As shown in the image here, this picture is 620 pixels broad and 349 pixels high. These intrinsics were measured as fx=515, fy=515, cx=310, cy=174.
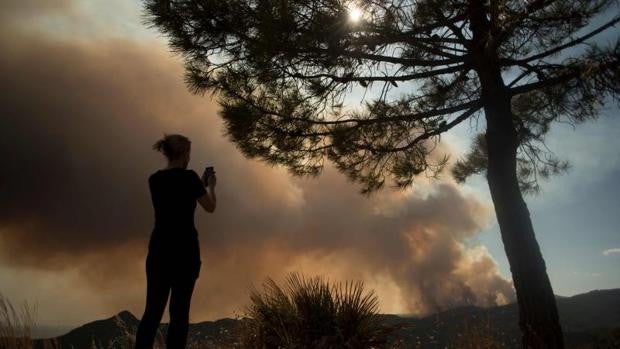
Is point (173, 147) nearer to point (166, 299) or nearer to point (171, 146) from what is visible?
point (171, 146)

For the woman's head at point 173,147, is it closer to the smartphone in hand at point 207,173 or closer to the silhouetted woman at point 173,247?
the silhouetted woman at point 173,247

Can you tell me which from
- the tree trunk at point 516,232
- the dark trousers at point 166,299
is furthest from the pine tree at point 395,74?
the dark trousers at point 166,299

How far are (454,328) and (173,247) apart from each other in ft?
11.5

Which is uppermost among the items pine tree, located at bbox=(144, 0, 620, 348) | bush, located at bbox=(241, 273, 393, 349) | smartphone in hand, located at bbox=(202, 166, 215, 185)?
pine tree, located at bbox=(144, 0, 620, 348)

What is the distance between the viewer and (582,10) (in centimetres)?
712

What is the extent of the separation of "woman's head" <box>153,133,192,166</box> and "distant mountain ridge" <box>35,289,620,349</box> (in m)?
2.25

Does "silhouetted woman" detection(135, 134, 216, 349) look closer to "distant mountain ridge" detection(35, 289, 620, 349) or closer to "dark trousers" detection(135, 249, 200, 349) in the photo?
"dark trousers" detection(135, 249, 200, 349)

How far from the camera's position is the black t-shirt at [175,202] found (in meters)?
3.09

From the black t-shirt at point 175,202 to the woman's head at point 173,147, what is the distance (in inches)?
3.6

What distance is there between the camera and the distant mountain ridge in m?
5.53

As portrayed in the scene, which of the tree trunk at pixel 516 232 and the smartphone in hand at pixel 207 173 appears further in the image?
the tree trunk at pixel 516 232

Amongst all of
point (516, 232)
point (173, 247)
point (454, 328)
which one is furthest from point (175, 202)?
point (516, 232)

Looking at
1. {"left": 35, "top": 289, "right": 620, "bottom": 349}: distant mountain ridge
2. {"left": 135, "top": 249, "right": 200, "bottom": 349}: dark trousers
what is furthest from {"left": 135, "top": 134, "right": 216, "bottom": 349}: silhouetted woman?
{"left": 35, "top": 289, "right": 620, "bottom": 349}: distant mountain ridge

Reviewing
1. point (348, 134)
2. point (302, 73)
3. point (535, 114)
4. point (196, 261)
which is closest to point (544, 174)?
point (535, 114)
